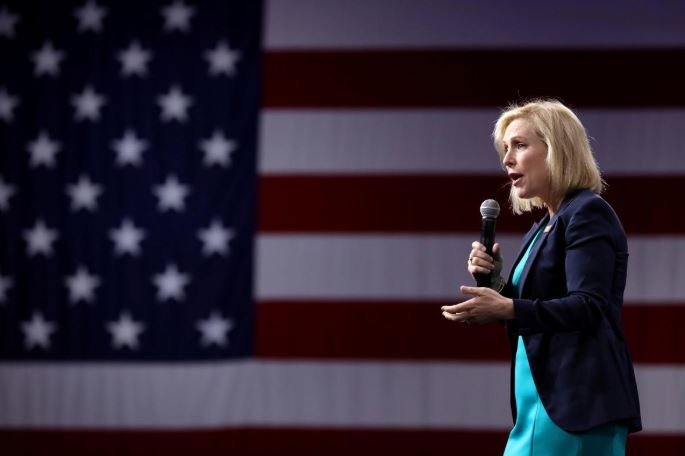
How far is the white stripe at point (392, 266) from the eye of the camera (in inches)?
101

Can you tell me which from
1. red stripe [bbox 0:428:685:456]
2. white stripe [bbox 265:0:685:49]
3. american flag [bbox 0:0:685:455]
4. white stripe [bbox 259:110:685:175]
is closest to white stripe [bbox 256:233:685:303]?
american flag [bbox 0:0:685:455]

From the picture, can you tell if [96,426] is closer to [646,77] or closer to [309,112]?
[309,112]

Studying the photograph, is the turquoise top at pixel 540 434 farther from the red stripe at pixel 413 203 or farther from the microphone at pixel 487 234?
the red stripe at pixel 413 203

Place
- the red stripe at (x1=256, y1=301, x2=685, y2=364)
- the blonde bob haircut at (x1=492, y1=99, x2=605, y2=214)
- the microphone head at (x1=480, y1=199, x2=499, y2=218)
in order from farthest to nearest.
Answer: the red stripe at (x1=256, y1=301, x2=685, y2=364) < the microphone head at (x1=480, y1=199, x2=499, y2=218) < the blonde bob haircut at (x1=492, y1=99, x2=605, y2=214)

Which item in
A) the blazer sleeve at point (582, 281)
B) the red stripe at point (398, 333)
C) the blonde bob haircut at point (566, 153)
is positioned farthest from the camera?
the red stripe at point (398, 333)

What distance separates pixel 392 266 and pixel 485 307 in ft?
4.83

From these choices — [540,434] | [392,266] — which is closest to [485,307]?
[540,434]

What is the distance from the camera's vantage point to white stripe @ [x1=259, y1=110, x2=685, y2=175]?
2.58 meters

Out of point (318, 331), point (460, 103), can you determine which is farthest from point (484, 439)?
point (460, 103)

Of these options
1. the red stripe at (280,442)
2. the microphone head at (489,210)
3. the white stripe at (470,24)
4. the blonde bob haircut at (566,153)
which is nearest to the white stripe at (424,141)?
the white stripe at (470,24)

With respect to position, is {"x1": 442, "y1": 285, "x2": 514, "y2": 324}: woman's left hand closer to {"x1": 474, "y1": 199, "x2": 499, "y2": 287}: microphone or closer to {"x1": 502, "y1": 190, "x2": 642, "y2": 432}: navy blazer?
{"x1": 502, "y1": 190, "x2": 642, "y2": 432}: navy blazer

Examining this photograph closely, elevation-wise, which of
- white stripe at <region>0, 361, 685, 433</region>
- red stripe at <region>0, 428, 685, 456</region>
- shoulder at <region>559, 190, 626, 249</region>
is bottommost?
red stripe at <region>0, 428, 685, 456</region>

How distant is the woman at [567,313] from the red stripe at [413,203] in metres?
1.36

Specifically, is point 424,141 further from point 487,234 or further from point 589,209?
point 589,209
